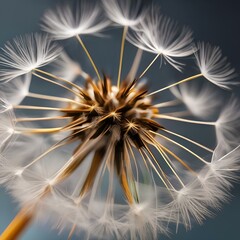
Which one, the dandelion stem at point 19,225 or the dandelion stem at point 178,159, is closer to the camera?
the dandelion stem at point 19,225

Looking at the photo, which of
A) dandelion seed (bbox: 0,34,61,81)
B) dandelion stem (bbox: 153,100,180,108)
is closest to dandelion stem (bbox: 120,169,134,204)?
dandelion stem (bbox: 153,100,180,108)

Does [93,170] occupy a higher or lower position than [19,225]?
higher

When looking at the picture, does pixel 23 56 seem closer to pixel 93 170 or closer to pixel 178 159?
pixel 93 170

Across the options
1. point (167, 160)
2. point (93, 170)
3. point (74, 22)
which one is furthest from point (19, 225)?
point (74, 22)

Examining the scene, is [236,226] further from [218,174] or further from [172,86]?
[172,86]

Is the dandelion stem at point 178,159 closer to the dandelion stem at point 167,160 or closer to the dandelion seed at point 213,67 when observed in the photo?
the dandelion stem at point 167,160

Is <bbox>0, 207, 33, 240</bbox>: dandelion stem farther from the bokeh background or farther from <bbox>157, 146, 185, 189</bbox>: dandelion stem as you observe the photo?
the bokeh background

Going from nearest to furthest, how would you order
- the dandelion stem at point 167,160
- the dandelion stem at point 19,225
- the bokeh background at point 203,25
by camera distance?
the dandelion stem at point 19,225, the dandelion stem at point 167,160, the bokeh background at point 203,25

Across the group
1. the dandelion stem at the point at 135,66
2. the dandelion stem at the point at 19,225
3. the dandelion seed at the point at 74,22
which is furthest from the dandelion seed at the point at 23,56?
the dandelion stem at the point at 19,225

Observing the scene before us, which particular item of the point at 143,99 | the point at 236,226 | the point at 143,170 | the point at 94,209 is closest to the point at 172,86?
the point at 143,99
